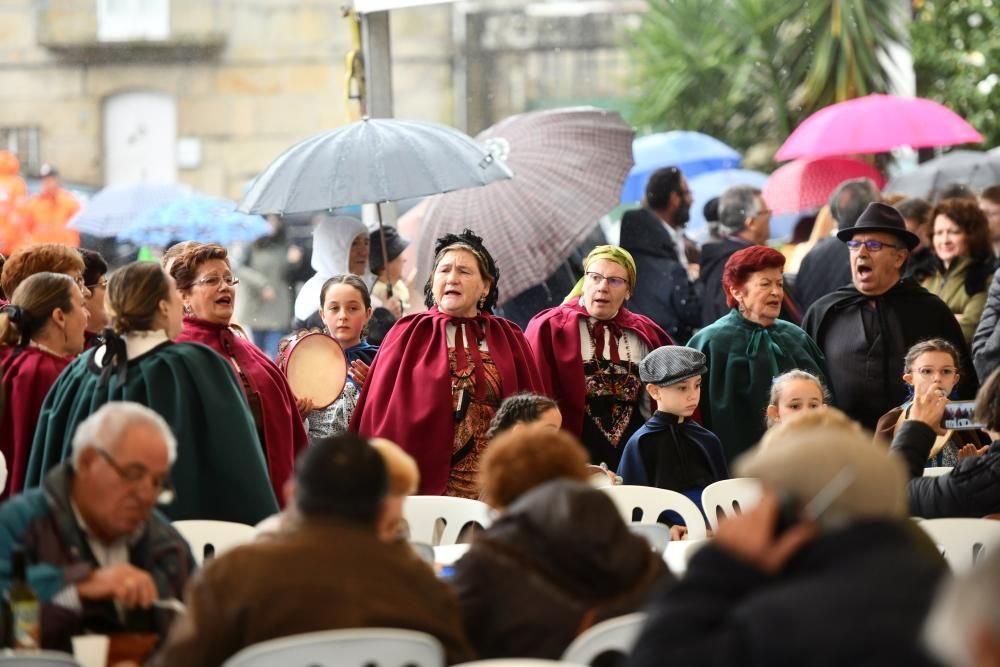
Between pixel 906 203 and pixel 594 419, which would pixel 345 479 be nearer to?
pixel 594 419

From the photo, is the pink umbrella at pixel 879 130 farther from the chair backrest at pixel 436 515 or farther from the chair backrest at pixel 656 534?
the chair backrest at pixel 656 534

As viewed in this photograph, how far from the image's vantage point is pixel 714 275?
941 centimetres

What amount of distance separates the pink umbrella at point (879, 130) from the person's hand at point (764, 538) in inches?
334

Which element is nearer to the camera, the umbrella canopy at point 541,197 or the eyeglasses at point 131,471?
the eyeglasses at point 131,471

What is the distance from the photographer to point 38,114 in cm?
2342

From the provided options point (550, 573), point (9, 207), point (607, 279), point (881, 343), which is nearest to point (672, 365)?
point (607, 279)

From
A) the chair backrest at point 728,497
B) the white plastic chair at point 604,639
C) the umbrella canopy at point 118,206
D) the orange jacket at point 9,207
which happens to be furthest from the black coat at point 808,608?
the umbrella canopy at point 118,206

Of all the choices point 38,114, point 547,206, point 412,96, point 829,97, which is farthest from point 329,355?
point 38,114

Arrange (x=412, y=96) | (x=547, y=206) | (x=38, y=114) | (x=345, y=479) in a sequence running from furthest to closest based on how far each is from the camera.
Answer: (x=38, y=114) → (x=412, y=96) → (x=547, y=206) → (x=345, y=479)

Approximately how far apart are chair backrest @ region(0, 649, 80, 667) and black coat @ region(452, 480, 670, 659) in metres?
0.93

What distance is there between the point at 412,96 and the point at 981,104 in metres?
8.21

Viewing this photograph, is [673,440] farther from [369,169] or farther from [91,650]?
[91,650]

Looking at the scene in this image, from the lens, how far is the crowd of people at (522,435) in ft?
10.6

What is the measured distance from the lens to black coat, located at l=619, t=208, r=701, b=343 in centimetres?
892
